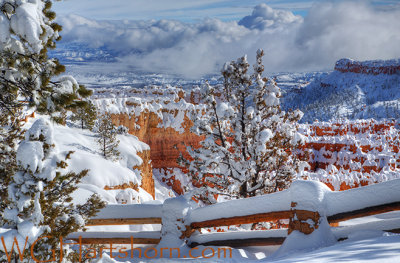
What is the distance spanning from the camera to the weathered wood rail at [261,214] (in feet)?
12.6

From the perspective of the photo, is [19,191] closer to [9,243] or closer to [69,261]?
[9,243]

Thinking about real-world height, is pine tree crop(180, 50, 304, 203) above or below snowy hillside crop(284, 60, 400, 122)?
below

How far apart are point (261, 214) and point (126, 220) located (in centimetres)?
249

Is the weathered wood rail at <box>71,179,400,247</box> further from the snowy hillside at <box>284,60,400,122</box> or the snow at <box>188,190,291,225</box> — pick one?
the snowy hillside at <box>284,60,400,122</box>

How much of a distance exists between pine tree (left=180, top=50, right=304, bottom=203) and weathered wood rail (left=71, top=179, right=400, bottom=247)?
2508 millimetres

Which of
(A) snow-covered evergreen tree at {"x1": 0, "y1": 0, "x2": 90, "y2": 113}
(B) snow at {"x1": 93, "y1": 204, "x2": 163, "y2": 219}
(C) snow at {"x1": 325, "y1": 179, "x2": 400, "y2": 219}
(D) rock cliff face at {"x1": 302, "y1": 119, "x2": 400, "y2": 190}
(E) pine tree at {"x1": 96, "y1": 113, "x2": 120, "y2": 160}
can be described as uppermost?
(D) rock cliff face at {"x1": 302, "y1": 119, "x2": 400, "y2": 190}

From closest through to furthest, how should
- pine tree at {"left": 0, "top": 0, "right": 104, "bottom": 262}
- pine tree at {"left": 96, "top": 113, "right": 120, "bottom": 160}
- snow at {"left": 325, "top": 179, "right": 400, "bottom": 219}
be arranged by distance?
pine tree at {"left": 0, "top": 0, "right": 104, "bottom": 262}
snow at {"left": 325, "top": 179, "right": 400, "bottom": 219}
pine tree at {"left": 96, "top": 113, "right": 120, "bottom": 160}

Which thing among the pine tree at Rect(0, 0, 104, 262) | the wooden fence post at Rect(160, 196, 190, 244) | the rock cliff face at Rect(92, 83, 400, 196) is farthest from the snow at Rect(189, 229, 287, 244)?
the rock cliff face at Rect(92, 83, 400, 196)

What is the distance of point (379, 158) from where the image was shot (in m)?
60.8

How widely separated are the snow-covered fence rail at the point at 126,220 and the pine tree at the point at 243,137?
2466mm

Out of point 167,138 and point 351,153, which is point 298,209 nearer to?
point 167,138

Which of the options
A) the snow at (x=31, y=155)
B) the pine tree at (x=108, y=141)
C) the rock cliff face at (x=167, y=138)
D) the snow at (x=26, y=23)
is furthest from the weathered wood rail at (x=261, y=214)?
the rock cliff face at (x=167, y=138)

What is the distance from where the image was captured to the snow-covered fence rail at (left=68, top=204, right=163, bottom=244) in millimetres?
5293

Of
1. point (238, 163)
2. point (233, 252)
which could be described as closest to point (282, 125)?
point (238, 163)
